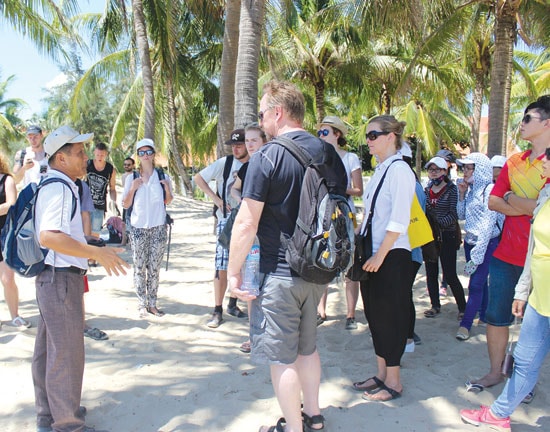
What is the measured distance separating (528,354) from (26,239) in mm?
2991

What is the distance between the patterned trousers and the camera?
5.09m

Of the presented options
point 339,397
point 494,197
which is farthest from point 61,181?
A: point 494,197

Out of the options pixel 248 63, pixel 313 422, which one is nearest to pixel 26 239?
pixel 313 422

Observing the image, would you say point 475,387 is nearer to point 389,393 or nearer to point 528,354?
point 389,393

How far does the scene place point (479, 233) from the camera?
417 cm

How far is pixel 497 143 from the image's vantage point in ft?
29.6

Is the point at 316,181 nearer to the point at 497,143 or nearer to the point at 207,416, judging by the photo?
the point at 207,416

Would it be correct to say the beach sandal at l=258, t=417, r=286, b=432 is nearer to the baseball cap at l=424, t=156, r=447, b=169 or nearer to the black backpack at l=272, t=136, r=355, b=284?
the black backpack at l=272, t=136, r=355, b=284

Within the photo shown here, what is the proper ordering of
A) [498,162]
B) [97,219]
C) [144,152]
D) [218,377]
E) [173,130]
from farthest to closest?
[173,130]
[97,219]
[498,162]
[144,152]
[218,377]

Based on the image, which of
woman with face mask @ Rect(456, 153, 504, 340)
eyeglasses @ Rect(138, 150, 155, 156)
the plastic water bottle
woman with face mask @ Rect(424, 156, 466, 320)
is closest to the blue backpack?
the plastic water bottle

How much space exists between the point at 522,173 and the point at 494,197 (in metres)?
0.24

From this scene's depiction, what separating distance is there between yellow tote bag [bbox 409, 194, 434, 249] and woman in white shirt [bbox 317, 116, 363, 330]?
0.88 meters

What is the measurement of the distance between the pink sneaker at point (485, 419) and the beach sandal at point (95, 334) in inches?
128

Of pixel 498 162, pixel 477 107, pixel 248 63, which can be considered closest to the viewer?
pixel 498 162
